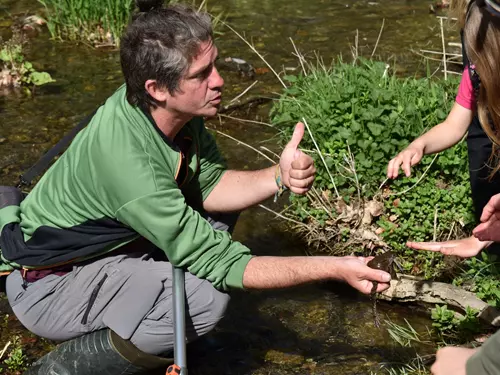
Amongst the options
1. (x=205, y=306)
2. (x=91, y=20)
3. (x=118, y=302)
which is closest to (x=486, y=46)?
(x=205, y=306)

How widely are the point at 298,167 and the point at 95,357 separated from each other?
3.73ft

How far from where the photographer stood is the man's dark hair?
343cm

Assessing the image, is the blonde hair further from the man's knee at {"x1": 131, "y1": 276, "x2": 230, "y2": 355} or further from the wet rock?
the wet rock

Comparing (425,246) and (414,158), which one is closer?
(425,246)

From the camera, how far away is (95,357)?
3.58 meters

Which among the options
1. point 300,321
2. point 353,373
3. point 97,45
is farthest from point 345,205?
point 97,45

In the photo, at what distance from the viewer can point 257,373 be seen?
3.95 m

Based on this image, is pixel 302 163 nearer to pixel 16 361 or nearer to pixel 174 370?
pixel 174 370

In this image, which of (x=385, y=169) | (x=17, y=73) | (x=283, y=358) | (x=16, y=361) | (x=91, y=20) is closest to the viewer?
(x=16, y=361)

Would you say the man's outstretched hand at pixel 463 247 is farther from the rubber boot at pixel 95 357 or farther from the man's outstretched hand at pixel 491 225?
the rubber boot at pixel 95 357

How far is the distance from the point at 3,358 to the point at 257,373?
45.6 inches

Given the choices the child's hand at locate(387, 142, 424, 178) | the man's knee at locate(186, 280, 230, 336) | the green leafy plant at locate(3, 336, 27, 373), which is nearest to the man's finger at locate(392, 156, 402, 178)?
the child's hand at locate(387, 142, 424, 178)

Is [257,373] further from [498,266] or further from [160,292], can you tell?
[498,266]

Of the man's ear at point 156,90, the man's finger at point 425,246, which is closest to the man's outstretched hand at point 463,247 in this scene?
the man's finger at point 425,246
